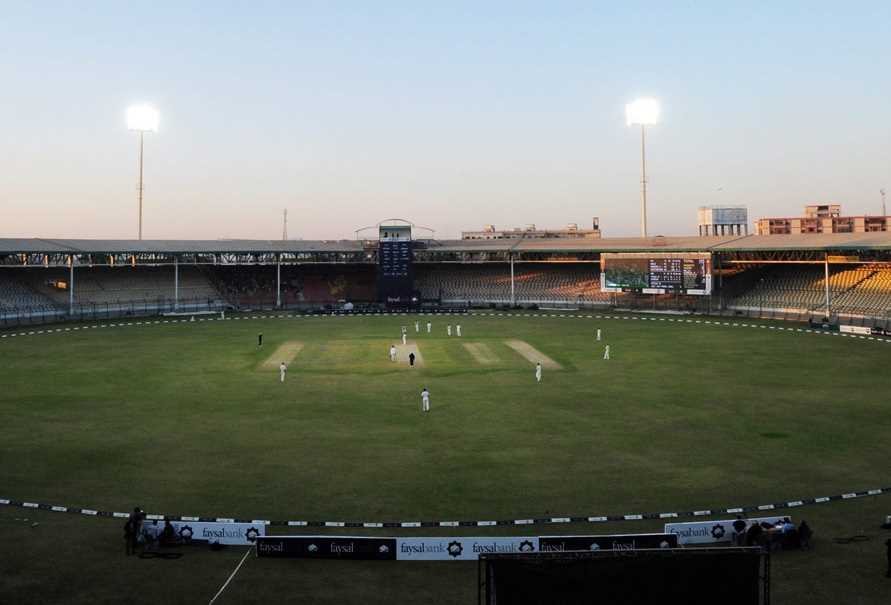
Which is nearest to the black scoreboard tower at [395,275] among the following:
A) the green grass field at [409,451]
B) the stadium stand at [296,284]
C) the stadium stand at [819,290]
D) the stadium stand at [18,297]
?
the stadium stand at [296,284]

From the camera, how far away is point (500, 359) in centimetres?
4916

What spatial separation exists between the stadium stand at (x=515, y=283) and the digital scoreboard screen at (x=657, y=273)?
301 inches

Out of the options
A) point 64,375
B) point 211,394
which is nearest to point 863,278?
point 211,394

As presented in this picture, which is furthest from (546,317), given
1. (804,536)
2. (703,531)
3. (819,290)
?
(703,531)

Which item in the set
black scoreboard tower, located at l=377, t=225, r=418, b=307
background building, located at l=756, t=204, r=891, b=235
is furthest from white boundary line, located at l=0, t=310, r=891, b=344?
background building, located at l=756, t=204, r=891, b=235

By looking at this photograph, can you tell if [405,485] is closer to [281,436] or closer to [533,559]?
[281,436]

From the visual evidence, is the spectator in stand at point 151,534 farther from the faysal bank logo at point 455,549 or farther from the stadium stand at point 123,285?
the stadium stand at point 123,285

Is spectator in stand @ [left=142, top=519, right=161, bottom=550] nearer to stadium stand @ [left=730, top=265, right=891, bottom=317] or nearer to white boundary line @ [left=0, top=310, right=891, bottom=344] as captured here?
white boundary line @ [left=0, top=310, right=891, bottom=344]

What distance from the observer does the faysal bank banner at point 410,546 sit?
17.5 metres

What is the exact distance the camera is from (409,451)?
2722cm

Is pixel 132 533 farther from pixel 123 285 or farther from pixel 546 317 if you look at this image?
pixel 123 285

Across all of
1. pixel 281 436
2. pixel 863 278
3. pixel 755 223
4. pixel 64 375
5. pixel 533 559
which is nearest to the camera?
pixel 533 559

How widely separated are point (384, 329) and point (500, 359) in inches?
825

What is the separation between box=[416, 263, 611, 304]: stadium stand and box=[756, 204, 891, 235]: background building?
7759 centimetres
